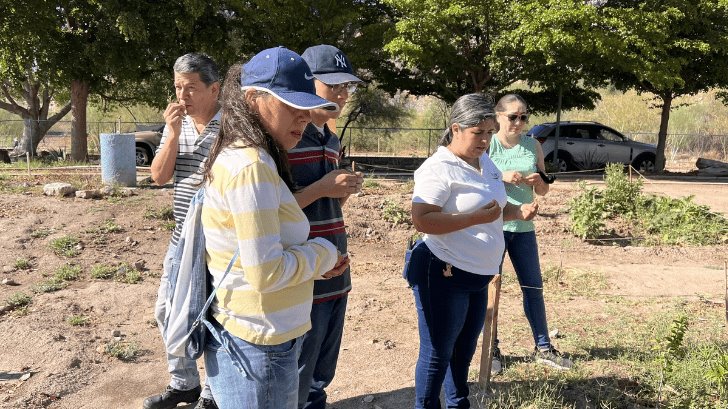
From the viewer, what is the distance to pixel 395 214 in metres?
8.98

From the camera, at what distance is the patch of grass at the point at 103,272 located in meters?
5.98

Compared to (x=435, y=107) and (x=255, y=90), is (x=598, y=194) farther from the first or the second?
(x=435, y=107)

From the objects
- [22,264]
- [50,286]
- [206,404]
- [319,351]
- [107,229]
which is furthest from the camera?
[107,229]

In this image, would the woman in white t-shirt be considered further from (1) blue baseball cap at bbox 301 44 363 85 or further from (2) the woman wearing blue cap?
(2) the woman wearing blue cap

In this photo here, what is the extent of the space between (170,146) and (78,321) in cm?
256

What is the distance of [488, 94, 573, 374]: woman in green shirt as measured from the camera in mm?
3697

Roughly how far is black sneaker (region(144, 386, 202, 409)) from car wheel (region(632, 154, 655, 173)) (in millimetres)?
17656

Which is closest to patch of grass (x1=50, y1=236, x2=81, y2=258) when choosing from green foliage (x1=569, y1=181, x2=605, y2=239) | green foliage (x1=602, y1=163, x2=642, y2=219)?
green foliage (x1=569, y1=181, x2=605, y2=239)

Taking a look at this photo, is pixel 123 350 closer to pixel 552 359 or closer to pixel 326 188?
pixel 326 188

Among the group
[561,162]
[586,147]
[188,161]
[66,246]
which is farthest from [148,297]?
[586,147]

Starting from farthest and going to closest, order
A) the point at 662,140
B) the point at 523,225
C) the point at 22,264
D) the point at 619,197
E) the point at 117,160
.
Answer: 1. the point at 662,140
2. the point at 117,160
3. the point at 619,197
4. the point at 22,264
5. the point at 523,225

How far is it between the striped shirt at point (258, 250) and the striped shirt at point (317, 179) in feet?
2.08

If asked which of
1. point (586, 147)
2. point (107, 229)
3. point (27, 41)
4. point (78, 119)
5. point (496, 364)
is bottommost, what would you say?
point (496, 364)

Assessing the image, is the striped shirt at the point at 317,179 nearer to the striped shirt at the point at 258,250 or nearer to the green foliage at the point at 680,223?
the striped shirt at the point at 258,250
